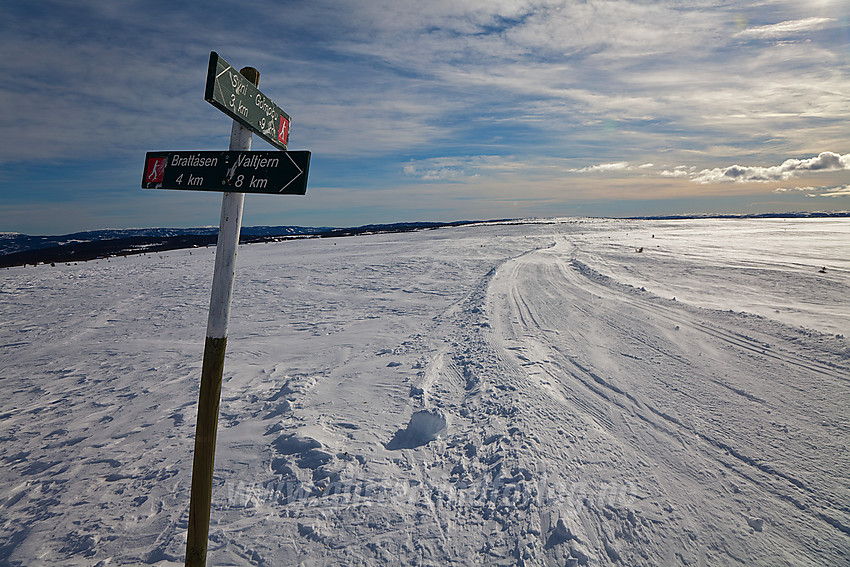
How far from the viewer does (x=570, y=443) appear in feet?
Answer: 13.0

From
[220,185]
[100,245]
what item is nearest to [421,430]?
[220,185]

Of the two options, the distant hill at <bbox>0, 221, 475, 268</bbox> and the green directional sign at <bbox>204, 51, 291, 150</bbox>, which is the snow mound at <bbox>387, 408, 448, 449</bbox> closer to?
the green directional sign at <bbox>204, 51, 291, 150</bbox>

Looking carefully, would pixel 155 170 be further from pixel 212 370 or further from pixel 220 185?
pixel 212 370

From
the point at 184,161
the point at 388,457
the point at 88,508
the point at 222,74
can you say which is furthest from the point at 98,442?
the point at 222,74

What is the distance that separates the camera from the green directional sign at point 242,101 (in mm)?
2156

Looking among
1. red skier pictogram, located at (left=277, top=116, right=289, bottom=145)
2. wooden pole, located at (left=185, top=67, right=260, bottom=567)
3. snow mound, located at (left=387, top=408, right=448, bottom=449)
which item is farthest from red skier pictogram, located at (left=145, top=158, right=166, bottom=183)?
snow mound, located at (left=387, top=408, right=448, bottom=449)

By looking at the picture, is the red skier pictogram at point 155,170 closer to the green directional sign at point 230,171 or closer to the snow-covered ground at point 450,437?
the green directional sign at point 230,171

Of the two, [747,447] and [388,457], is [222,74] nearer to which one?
[388,457]

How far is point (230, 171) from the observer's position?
7.66 ft

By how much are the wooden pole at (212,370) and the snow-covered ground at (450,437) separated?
48cm

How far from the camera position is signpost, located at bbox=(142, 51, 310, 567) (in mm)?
2260

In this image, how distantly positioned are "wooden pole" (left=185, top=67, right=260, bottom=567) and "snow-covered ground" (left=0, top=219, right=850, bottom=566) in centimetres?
48

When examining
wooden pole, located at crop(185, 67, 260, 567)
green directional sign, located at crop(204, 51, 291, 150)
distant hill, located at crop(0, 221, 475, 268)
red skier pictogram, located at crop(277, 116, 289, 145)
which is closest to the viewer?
green directional sign, located at crop(204, 51, 291, 150)

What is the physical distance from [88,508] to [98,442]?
1193mm
